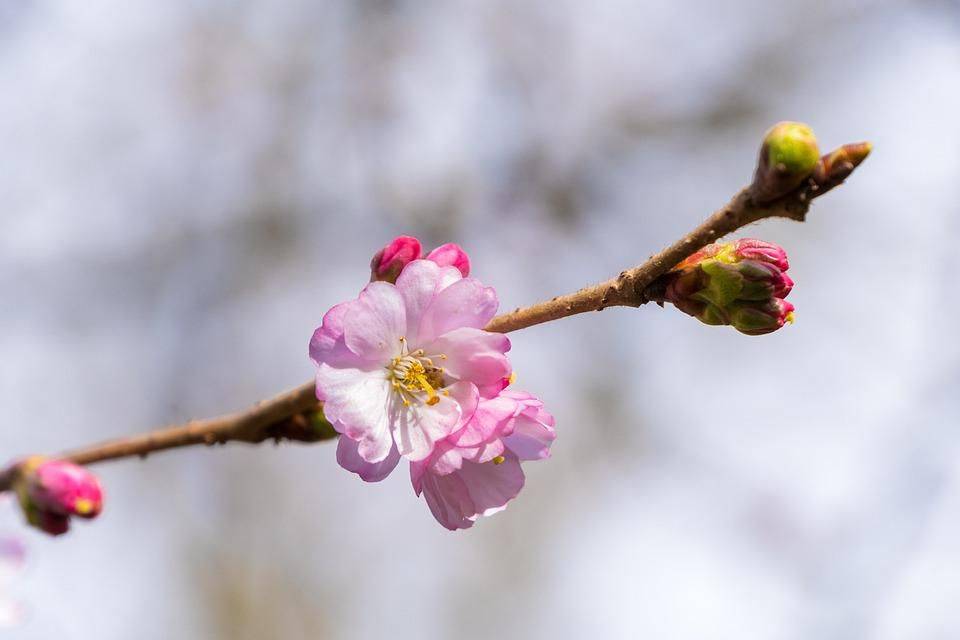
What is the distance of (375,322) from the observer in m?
1.46

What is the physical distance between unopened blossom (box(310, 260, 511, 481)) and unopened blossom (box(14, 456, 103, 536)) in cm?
45

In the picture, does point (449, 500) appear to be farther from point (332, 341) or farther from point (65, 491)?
point (65, 491)

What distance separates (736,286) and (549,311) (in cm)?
29

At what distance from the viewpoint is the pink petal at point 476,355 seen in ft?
4.51

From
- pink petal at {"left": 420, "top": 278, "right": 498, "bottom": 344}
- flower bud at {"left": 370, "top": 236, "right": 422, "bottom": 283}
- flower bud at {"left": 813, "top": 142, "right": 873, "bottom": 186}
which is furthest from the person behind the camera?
flower bud at {"left": 370, "top": 236, "right": 422, "bottom": 283}

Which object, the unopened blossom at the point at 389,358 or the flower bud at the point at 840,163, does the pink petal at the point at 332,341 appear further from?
the flower bud at the point at 840,163

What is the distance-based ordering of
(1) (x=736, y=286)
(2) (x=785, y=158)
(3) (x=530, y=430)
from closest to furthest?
(2) (x=785, y=158) → (1) (x=736, y=286) → (3) (x=530, y=430)

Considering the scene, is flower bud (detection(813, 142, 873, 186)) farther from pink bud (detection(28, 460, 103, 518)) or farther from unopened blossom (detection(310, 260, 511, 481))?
pink bud (detection(28, 460, 103, 518))

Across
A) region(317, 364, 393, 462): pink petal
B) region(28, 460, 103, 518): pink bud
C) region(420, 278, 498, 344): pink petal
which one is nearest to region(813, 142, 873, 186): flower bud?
region(420, 278, 498, 344): pink petal

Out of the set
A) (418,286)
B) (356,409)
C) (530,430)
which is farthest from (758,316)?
(356,409)

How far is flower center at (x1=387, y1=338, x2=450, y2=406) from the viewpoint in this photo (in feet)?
4.95

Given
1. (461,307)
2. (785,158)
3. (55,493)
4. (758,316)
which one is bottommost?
(55,493)

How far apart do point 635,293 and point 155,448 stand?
0.92 meters

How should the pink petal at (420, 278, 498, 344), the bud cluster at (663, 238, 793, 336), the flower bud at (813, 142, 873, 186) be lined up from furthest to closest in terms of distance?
the pink petal at (420, 278, 498, 344) → the bud cluster at (663, 238, 793, 336) → the flower bud at (813, 142, 873, 186)
